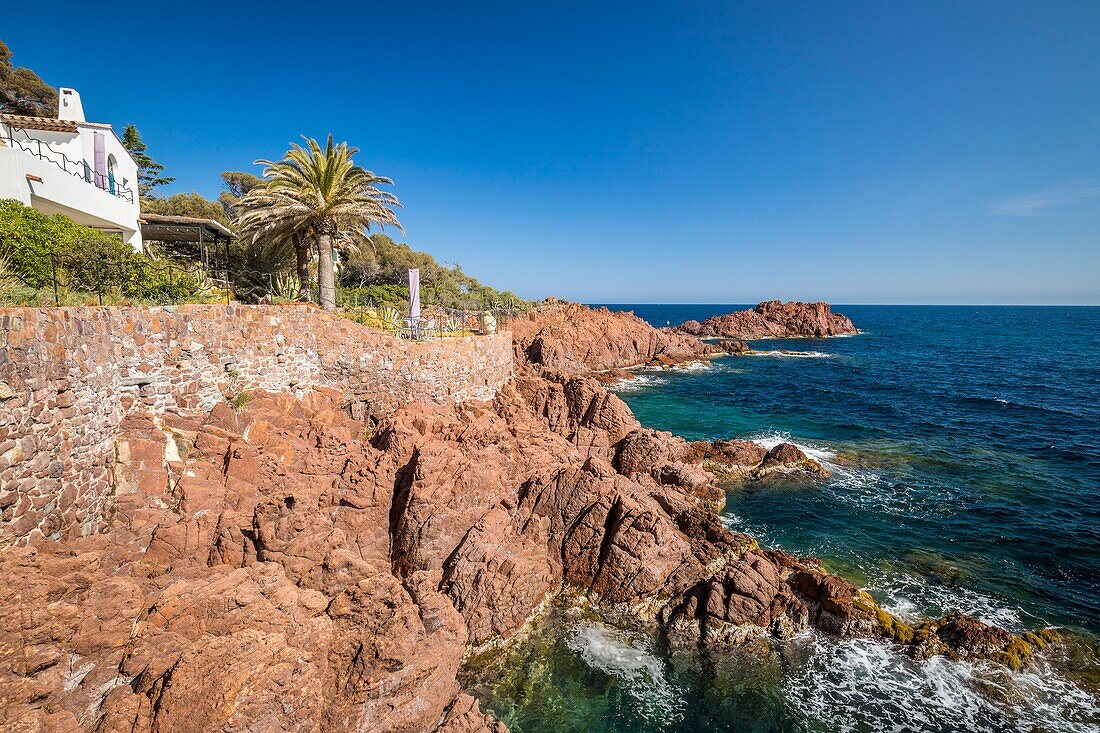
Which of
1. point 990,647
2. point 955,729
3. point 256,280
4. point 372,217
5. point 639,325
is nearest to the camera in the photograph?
point 955,729

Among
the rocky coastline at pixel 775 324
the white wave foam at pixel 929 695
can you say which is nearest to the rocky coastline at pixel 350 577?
the white wave foam at pixel 929 695

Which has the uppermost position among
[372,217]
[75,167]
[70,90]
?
[70,90]

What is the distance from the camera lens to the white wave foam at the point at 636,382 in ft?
142

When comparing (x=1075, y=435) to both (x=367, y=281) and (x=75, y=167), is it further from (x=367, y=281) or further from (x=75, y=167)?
(x=75, y=167)

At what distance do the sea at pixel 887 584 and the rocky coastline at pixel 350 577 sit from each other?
693 millimetres

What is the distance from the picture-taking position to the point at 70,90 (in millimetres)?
21453

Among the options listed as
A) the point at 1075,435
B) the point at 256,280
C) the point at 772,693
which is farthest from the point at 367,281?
the point at 1075,435

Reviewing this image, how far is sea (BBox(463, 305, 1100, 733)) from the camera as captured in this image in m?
9.92

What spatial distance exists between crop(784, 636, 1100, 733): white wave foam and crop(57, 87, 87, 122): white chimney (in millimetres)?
34711

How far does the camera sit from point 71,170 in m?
18.4

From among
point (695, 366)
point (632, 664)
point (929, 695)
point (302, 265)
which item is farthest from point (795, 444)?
point (695, 366)

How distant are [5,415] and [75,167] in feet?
56.1

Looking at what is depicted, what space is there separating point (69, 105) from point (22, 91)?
28787mm

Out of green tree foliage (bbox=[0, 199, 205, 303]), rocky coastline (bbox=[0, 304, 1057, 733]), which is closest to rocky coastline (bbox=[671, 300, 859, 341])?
rocky coastline (bbox=[0, 304, 1057, 733])
